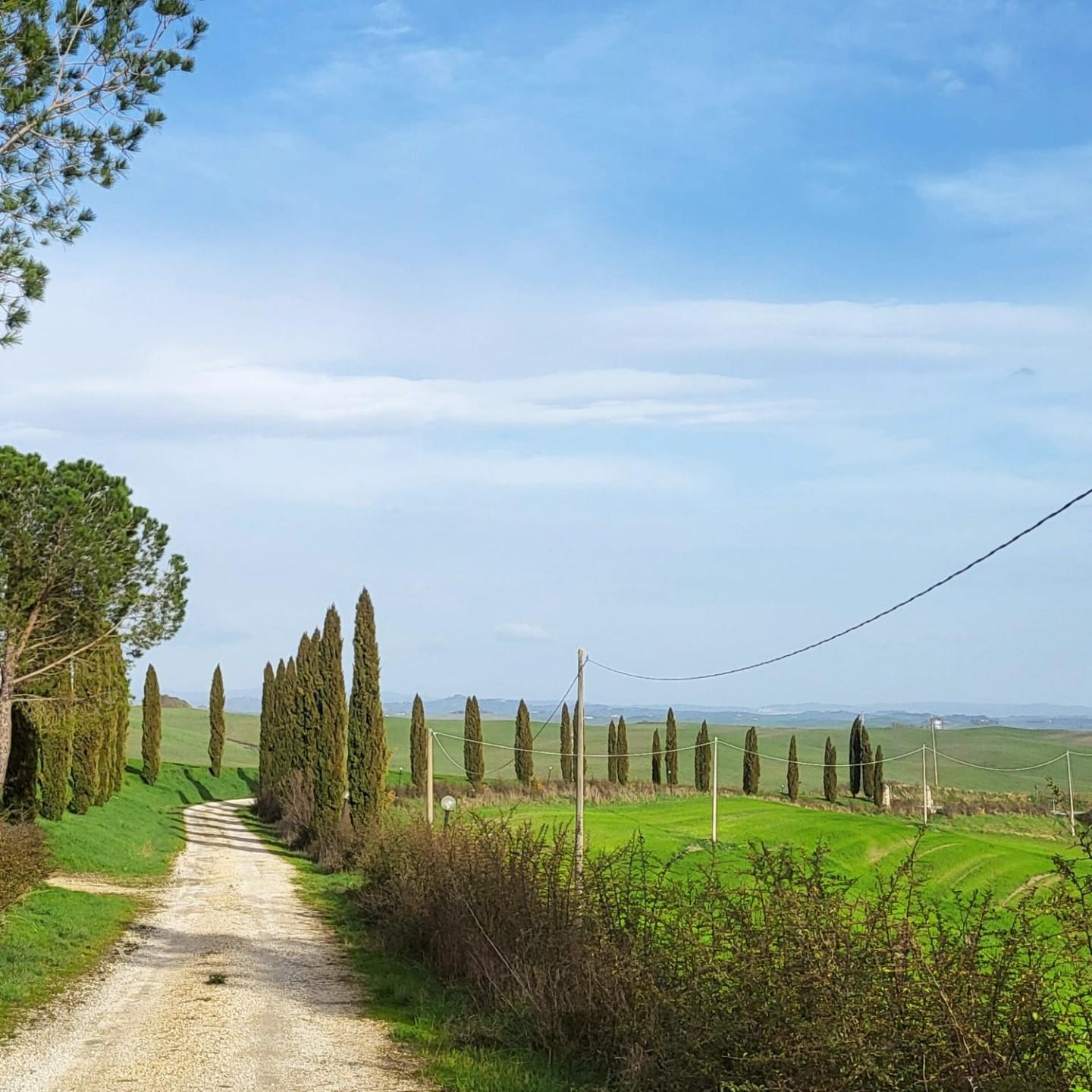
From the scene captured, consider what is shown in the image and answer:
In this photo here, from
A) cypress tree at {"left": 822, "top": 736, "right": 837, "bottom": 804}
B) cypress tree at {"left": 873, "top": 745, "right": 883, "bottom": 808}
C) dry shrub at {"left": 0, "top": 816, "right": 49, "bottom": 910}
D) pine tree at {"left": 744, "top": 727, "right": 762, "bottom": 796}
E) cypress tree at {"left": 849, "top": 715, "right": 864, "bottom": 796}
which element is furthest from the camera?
pine tree at {"left": 744, "top": 727, "right": 762, "bottom": 796}

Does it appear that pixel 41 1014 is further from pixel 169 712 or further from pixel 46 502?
pixel 169 712

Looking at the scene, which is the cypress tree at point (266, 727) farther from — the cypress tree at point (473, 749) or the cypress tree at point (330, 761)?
the cypress tree at point (330, 761)

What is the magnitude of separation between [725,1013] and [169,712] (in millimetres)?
107519

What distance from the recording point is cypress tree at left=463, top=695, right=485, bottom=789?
59.4 meters

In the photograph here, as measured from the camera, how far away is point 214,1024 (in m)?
10.9

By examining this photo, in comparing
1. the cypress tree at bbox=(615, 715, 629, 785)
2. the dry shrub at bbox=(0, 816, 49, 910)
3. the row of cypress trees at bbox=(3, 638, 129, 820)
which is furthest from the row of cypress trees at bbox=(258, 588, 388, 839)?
the cypress tree at bbox=(615, 715, 629, 785)

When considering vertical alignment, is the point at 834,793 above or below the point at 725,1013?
below

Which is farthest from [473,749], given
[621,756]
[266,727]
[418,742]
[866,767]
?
[866,767]

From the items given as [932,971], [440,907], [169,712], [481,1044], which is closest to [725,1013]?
[932,971]

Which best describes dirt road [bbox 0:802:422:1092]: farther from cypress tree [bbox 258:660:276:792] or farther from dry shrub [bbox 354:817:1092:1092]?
cypress tree [bbox 258:660:276:792]

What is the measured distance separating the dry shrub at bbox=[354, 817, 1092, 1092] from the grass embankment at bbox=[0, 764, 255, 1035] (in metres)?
4.78

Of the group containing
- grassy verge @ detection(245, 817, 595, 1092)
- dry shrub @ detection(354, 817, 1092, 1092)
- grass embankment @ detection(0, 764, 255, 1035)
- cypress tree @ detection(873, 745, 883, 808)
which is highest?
dry shrub @ detection(354, 817, 1092, 1092)

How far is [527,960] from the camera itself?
35.3ft

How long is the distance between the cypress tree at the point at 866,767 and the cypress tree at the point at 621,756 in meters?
12.4
